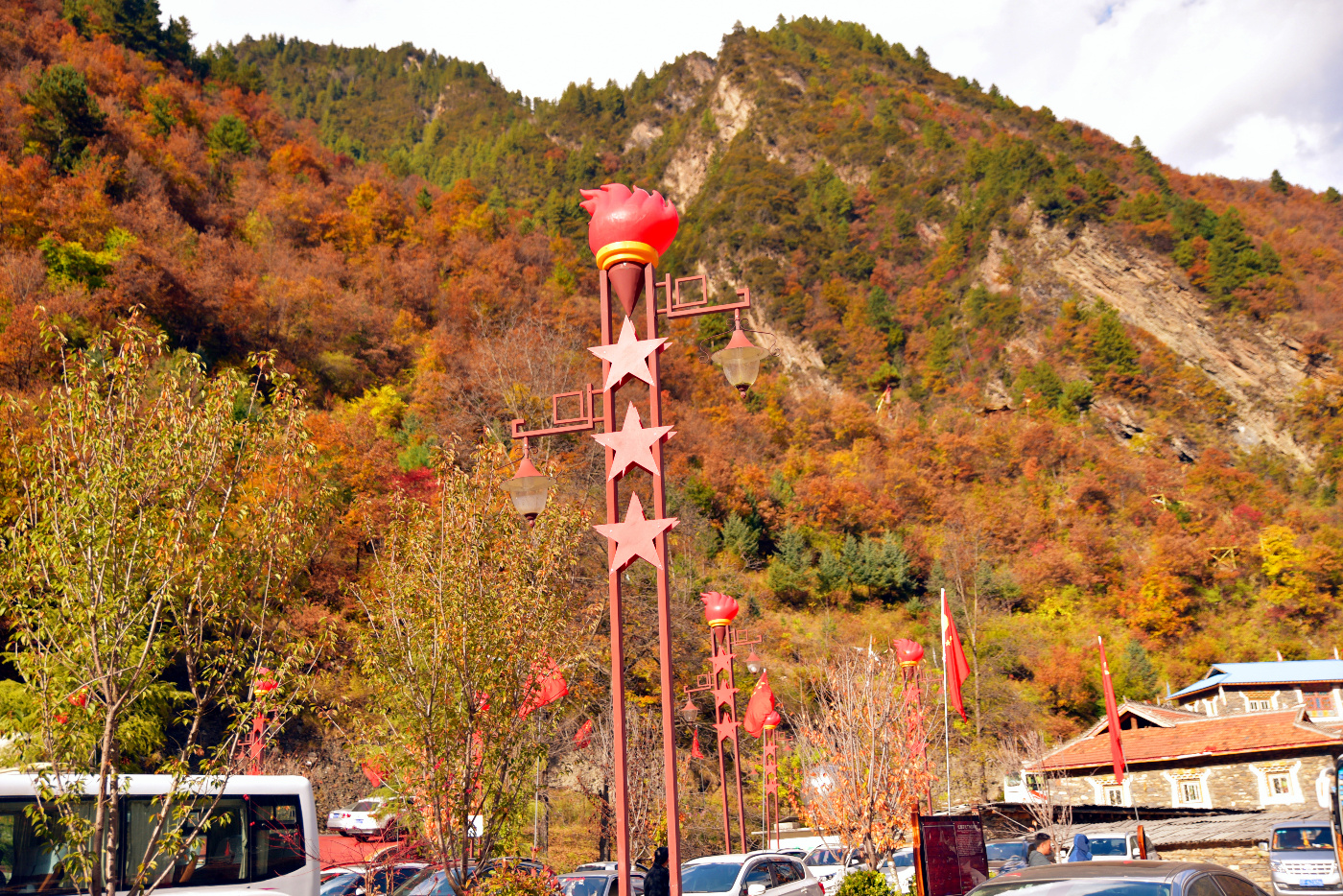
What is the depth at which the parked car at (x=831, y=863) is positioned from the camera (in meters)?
18.6

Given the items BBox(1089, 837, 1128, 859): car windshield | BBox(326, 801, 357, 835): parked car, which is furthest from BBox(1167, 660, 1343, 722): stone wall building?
BBox(326, 801, 357, 835): parked car

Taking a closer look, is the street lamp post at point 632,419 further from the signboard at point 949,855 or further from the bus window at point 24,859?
the bus window at point 24,859

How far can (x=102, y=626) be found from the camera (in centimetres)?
681

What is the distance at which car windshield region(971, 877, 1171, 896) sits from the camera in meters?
5.11

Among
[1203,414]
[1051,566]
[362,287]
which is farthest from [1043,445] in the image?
[362,287]

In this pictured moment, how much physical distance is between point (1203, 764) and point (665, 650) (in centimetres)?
2664

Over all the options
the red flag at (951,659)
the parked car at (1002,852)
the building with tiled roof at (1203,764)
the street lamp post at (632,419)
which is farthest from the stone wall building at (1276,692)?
the street lamp post at (632,419)

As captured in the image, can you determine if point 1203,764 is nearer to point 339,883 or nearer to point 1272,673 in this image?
point 1272,673

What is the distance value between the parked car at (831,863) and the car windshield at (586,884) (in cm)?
586

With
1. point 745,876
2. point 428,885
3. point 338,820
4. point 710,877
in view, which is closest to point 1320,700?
point 745,876

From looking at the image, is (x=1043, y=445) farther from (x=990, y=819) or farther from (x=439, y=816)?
(x=439, y=816)

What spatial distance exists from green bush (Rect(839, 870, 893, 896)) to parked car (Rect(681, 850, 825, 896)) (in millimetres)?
618

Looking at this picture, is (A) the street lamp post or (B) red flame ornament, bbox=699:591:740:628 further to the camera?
(B) red flame ornament, bbox=699:591:740:628

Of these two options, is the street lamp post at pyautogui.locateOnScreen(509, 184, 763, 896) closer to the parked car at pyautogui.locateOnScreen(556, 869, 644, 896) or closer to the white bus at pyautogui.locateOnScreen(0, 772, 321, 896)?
the white bus at pyautogui.locateOnScreen(0, 772, 321, 896)
